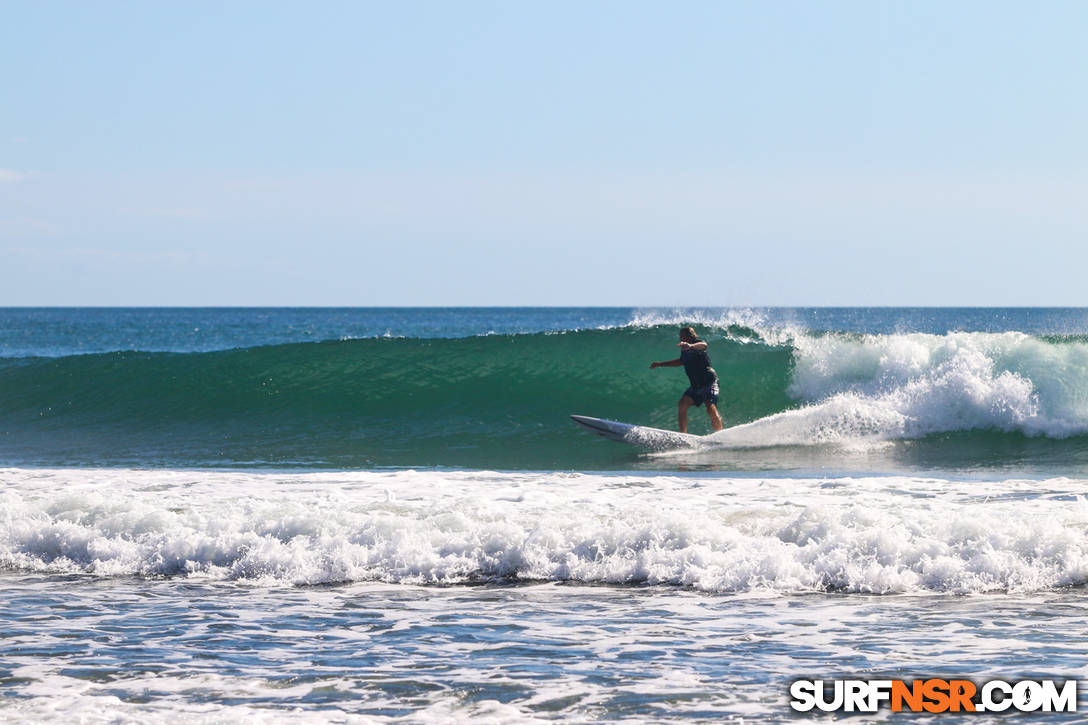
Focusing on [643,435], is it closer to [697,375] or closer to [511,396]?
[697,375]

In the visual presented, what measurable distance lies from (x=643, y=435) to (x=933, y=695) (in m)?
9.25

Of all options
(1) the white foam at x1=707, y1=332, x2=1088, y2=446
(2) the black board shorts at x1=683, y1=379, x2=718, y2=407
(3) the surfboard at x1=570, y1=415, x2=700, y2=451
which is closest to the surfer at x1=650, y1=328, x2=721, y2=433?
(2) the black board shorts at x1=683, y1=379, x2=718, y2=407

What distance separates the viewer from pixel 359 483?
35.0 ft

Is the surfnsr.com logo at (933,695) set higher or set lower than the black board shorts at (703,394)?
lower

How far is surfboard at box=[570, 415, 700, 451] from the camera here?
1384cm

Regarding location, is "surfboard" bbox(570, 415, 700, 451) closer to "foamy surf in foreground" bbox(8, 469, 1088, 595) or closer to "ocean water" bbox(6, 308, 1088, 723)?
"ocean water" bbox(6, 308, 1088, 723)

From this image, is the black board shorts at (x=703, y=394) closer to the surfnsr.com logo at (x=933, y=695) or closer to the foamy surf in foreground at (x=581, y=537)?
the foamy surf in foreground at (x=581, y=537)

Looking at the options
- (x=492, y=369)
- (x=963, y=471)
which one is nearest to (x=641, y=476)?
(x=963, y=471)

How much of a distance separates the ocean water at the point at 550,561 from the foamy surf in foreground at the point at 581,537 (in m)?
0.02

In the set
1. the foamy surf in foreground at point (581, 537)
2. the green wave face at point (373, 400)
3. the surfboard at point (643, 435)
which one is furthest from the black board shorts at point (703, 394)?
the foamy surf in foreground at point (581, 537)

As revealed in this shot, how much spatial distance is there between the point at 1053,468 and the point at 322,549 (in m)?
8.86

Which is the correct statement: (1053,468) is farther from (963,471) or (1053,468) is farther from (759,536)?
(759,536)

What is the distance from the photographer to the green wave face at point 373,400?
14695 millimetres

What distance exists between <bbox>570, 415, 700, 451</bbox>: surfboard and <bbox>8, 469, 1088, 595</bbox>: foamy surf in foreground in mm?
3853
